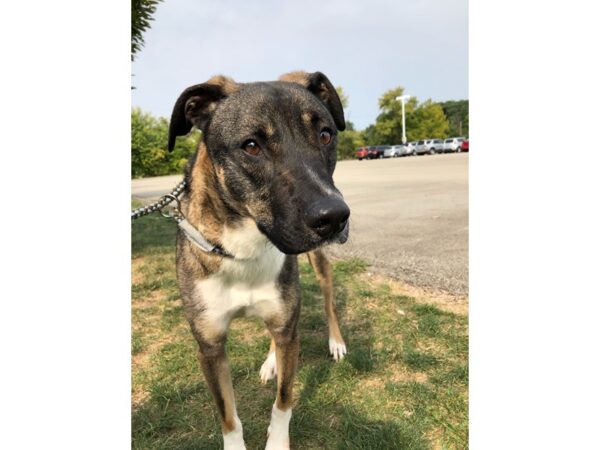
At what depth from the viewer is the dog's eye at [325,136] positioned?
7.48 feet

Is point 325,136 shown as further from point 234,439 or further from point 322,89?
point 234,439

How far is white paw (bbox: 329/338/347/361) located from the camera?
378cm

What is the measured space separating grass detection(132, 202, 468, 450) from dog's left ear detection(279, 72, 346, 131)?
197cm

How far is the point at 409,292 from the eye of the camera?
525 centimetres

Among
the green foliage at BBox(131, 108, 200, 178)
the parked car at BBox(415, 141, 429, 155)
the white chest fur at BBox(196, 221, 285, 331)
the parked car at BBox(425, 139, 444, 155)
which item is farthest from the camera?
the parked car at BBox(415, 141, 429, 155)

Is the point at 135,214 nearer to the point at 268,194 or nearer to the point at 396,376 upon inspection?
the point at 268,194

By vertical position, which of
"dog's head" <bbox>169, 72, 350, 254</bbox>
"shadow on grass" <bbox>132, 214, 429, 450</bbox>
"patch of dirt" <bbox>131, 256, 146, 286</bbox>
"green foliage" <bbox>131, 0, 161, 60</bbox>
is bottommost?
"shadow on grass" <bbox>132, 214, 429, 450</bbox>

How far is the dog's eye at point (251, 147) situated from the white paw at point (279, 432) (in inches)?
63.9

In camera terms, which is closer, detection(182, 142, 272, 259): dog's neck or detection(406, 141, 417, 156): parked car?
detection(182, 142, 272, 259): dog's neck

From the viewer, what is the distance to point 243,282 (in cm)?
256

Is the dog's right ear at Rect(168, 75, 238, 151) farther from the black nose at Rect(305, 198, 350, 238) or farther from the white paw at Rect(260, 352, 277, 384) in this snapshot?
the white paw at Rect(260, 352, 277, 384)

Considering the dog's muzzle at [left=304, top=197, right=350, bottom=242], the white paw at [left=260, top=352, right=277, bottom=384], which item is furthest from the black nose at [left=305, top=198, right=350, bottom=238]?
the white paw at [left=260, top=352, right=277, bottom=384]

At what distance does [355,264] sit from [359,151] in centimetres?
4437

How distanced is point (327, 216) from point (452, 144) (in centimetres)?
4833
